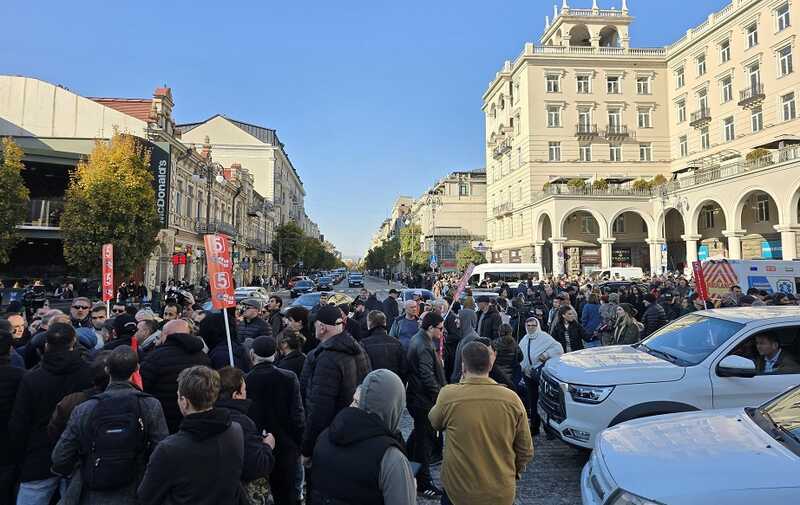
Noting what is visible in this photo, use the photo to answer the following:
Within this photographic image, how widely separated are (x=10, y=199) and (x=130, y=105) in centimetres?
1518

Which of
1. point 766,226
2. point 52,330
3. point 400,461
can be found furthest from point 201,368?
point 766,226

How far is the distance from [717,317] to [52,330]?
7121 millimetres

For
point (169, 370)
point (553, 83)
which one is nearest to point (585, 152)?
point (553, 83)

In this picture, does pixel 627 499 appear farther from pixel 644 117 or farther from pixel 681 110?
pixel 681 110

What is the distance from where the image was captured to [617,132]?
149 ft

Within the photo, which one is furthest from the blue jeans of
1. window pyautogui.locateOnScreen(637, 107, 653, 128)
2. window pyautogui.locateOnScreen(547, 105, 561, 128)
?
window pyautogui.locateOnScreen(637, 107, 653, 128)

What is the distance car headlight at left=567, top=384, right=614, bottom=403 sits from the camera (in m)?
4.97

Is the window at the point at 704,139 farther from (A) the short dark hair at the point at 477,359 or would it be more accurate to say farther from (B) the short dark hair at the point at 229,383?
(B) the short dark hair at the point at 229,383

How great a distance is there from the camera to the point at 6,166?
884 inches

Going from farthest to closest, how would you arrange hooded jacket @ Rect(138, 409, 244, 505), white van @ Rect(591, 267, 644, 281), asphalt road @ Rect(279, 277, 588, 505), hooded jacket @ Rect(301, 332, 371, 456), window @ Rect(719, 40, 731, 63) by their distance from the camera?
window @ Rect(719, 40, 731, 63), white van @ Rect(591, 267, 644, 281), asphalt road @ Rect(279, 277, 588, 505), hooded jacket @ Rect(301, 332, 371, 456), hooded jacket @ Rect(138, 409, 244, 505)

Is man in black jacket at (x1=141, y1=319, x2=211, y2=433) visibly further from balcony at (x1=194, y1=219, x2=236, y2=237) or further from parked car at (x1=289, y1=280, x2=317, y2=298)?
balcony at (x1=194, y1=219, x2=236, y2=237)

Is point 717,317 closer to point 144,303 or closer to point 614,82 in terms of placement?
point 144,303

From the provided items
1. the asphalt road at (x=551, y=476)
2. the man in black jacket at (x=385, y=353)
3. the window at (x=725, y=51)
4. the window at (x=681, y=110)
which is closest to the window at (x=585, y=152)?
the window at (x=681, y=110)

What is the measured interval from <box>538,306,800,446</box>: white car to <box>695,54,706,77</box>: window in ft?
147
